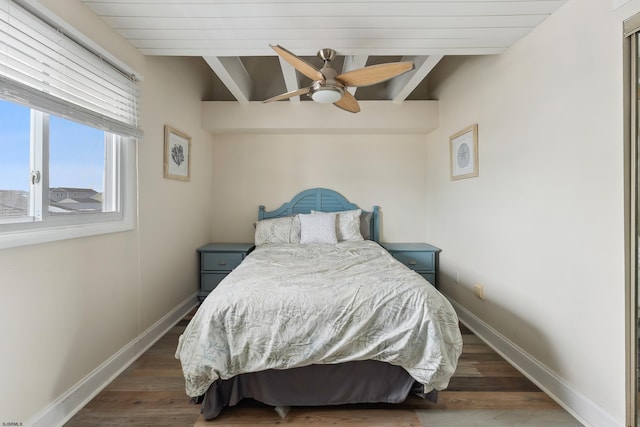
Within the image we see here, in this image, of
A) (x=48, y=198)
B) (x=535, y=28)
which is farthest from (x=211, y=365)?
(x=535, y=28)

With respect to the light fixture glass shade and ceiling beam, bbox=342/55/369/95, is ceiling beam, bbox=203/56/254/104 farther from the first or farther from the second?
ceiling beam, bbox=342/55/369/95

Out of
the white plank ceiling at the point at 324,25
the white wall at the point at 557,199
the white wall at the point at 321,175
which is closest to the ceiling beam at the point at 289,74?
the white plank ceiling at the point at 324,25

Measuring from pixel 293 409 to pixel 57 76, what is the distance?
7.27ft

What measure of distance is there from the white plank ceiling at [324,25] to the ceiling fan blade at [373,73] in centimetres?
25

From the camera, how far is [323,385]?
1559 millimetres

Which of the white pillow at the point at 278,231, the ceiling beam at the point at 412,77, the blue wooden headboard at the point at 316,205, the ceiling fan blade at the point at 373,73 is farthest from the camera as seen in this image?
the blue wooden headboard at the point at 316,205

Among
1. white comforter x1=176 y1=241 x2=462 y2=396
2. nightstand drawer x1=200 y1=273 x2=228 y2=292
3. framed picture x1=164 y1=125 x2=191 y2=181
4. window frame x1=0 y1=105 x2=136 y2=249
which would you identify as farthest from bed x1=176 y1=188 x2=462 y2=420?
nightstand drawer x1=200 y1=273 x2=228 y2=292

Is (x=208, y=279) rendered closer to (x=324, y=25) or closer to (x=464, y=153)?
(x=324, y=25)

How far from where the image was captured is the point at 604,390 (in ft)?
4.61

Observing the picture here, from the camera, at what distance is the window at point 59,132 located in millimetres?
1280

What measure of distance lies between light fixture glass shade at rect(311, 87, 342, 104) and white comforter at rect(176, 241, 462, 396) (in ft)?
4.28

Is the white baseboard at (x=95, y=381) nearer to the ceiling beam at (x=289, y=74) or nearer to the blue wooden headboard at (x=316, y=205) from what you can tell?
the blue wooden headboard at (x=316, y=205)

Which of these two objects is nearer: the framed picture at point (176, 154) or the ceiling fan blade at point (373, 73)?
the ceiling fan blade at point (373, 73)

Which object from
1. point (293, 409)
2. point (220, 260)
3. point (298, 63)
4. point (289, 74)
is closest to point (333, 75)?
point (298, 63)
